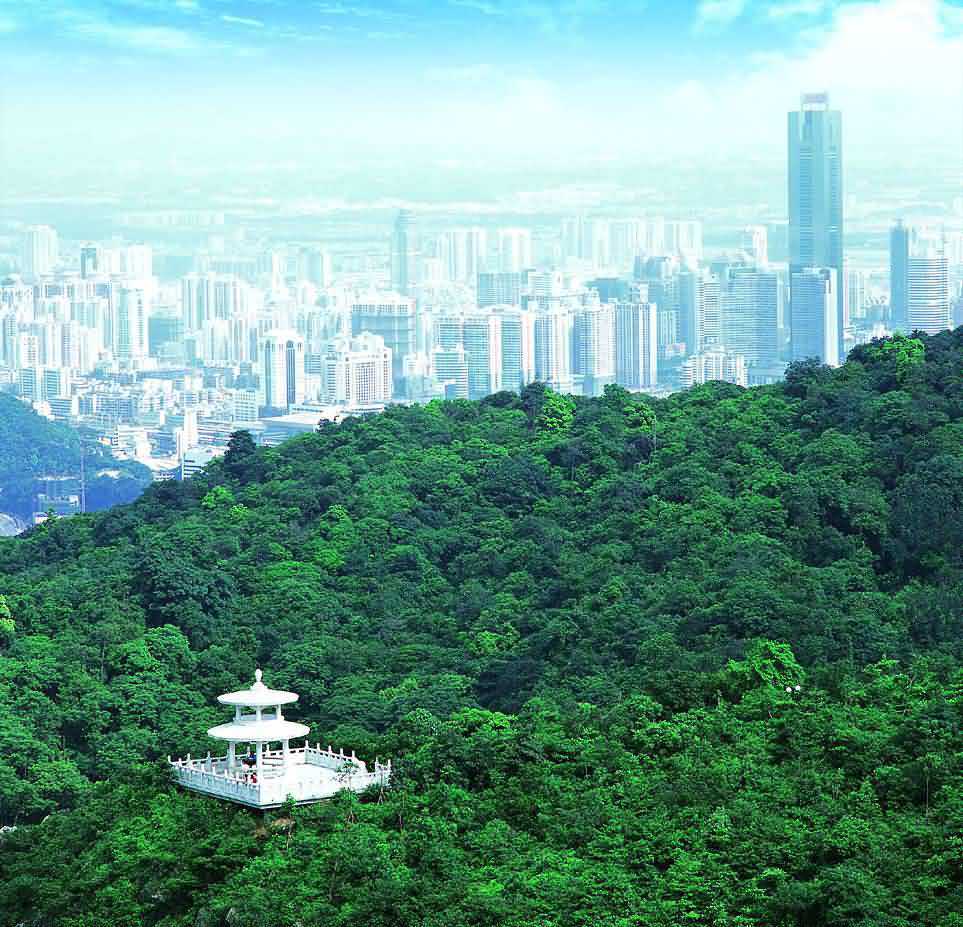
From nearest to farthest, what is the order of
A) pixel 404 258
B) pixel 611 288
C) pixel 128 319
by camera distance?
pixel 611 288
pixel 128 319
pixel 404 258

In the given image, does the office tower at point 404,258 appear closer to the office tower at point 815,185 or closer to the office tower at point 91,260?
the office tower at point 91,260

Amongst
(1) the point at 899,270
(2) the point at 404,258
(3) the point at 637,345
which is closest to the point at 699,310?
(3) the point at 637,345

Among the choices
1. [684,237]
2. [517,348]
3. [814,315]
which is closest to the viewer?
[814,315]

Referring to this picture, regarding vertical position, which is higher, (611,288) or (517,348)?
(611,288)

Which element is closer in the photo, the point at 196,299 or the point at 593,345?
the point at 593,345

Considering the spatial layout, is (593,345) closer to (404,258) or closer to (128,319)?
(404,258)

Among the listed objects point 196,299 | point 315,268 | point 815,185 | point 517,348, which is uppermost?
point 815,185

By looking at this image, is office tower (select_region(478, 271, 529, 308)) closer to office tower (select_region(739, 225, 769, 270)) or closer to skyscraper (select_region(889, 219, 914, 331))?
office tower (select_region(739, 225, 769, 270))
